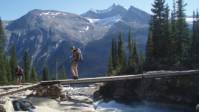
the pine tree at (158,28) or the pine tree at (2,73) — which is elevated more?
the pine tree at (158,28)

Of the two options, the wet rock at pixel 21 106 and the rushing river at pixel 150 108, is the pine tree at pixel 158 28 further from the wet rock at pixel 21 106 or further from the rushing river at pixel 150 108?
the wet rock at pixel 21 106

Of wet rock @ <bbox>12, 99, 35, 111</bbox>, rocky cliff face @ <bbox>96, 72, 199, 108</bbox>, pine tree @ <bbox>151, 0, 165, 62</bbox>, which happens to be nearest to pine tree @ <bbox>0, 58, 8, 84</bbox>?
rocky cliff face @ <bbox>96, 72, 199, 108</bbox>

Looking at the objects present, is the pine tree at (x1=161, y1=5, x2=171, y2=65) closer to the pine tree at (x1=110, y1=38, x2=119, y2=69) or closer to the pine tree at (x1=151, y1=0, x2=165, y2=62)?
the pine tree at (x1=151, y1=0, x2=165, y2=62)

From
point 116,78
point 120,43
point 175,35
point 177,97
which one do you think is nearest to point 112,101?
point 177,97

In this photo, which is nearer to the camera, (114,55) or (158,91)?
(158,91)

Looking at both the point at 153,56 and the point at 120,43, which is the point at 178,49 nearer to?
the point at 153,56

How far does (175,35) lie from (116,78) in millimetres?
59652

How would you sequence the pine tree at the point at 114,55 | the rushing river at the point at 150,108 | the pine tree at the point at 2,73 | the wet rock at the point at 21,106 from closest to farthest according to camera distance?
1. the wet rock at the point at 21,106
2. the rushing river at the point at 150,108
3. the pine tree at the point at 2,73
4. the pine tree at the point at 114,55

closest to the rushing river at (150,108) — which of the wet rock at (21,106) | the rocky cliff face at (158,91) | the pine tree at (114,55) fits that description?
the rocky cliff face at (158,91)

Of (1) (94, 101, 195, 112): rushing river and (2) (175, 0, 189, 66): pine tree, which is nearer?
(1) (94, 101, 195, 112): rushing river

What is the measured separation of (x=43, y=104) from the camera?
39.0 m

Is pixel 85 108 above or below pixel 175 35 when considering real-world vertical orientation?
below

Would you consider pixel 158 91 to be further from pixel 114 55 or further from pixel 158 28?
pixel 114 55

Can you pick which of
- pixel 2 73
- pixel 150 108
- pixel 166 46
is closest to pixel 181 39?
pixel 166 46
